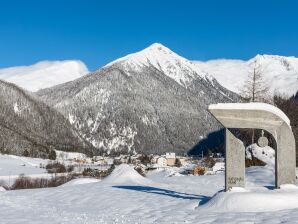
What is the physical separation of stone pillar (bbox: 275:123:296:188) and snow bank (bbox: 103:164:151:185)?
11514mm

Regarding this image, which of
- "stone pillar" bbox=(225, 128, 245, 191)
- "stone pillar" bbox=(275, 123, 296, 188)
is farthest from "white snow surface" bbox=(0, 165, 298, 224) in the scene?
"stone pillar" bbox=(225, 128, 245, 191)

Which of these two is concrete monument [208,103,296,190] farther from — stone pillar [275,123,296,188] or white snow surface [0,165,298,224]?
white snow surface [0,165,298,224]

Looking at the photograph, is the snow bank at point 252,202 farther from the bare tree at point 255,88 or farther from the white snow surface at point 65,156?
the white snow surface at point 65,156

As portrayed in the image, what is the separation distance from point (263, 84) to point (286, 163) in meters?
29.8

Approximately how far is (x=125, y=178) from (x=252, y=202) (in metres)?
15.1

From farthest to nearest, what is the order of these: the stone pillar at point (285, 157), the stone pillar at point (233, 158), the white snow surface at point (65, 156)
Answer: the white snow surface at point (65, 156) → the stone pillar at point (285, 157) → the stone pillar at point (233, 158)

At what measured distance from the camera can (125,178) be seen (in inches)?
1173

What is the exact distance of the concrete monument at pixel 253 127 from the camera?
17562mm

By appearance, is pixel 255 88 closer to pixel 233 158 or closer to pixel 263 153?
pixel 263 153


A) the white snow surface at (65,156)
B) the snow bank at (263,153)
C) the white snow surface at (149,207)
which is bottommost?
the white snow surface at (149,207)

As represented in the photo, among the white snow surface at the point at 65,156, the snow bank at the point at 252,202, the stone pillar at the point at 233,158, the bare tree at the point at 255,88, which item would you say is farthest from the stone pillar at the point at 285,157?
the white snow surface at the point at 65,156

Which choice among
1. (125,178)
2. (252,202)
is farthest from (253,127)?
(125,178)

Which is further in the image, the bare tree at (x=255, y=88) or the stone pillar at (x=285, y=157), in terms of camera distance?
the bare tree at (x=255, y=88)

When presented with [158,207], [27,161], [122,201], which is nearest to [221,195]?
[158,207]
